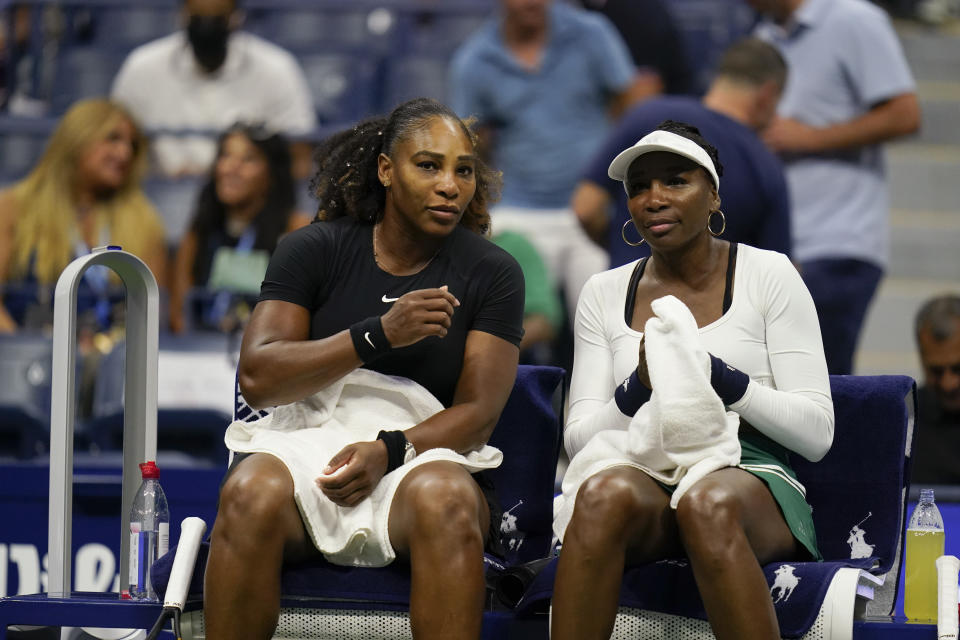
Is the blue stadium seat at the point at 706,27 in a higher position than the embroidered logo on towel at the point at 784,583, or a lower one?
higher

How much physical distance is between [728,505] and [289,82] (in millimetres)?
4240

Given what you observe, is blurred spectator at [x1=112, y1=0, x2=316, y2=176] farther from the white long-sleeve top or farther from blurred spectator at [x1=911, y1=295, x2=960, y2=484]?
the white long-sleeve top

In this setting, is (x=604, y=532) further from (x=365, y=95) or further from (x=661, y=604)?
(x=365, y=95)

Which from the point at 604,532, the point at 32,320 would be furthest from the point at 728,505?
the point at 32,320

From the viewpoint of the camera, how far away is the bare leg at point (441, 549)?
250cm

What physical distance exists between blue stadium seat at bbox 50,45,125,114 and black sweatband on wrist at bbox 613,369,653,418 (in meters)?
4.90

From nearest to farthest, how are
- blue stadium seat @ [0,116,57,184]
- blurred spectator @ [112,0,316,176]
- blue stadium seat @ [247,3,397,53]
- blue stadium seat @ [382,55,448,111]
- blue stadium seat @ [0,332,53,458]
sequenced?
1. blue stadium seat @ [0,332,53,458]
2. blurred spectator @ [112,0,316,176]
3. blue stadium seat @ [0,116,57,184]
4. blue stadium seat @ [382,55,448,111]
5. blue stadium seat @ [247,3,397,53]

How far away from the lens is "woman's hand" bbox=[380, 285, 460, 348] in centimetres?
267

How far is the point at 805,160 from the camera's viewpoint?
204 inches

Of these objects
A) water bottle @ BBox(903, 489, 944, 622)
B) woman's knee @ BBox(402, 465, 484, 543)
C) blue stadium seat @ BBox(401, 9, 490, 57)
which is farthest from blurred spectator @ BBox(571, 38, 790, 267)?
blue stadium seat @ BBox(401, 9, 490, 57)

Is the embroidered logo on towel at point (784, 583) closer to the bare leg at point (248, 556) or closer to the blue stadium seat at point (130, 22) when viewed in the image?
the bare leg at point (248, 556)

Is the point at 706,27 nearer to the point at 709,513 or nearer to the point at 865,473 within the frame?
the point at 865,473

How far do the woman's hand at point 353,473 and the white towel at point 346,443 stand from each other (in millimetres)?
21

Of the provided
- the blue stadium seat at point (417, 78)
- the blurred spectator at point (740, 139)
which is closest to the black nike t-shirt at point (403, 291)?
the blurred spectator at point (740, 139)
